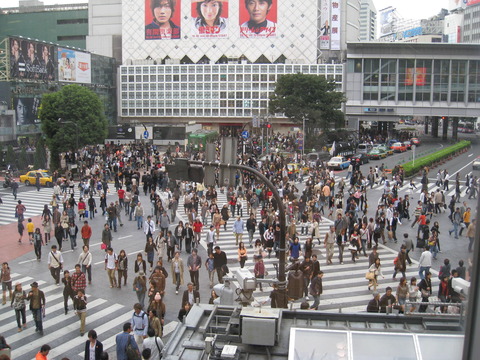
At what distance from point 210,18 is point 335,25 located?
21.4 meters

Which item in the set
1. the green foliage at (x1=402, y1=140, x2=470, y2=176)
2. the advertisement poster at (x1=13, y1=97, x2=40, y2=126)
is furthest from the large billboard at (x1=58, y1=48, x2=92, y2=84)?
the green foliage at (x1=402, y1=140, x2=470, y2=176)

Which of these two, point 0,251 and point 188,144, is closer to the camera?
point 0,251

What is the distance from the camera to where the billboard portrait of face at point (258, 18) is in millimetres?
85812

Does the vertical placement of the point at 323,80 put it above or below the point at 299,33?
below

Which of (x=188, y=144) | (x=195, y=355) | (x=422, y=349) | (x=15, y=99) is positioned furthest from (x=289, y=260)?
(x=15, y=99)

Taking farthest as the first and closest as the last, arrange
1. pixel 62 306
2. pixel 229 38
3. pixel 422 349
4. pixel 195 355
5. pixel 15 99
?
1. pixel 229 38
2. pixel 15 99
3. pixel 62 306
4. pixel 195 355
5. pixel 422 349

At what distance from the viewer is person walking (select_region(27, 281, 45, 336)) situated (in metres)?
13.0

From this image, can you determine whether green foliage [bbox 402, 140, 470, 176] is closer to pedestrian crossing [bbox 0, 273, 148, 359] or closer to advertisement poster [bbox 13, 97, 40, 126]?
pedestrian crossing [bbox 0, 273, 148, 359]

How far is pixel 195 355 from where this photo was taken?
7121mm

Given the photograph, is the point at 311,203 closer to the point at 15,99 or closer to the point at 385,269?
the point at 385,269

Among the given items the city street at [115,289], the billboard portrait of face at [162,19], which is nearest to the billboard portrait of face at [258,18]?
the billboard portrait of face at [162,19]

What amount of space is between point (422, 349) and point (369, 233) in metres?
15.2

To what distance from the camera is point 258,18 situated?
8688cm

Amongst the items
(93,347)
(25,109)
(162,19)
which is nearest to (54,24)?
(162,19)
